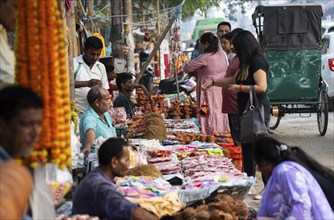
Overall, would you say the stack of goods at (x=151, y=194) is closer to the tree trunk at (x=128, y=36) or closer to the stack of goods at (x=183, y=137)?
the stack of goods at (x=183, y=137)

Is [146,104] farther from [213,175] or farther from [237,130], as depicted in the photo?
[213,175]

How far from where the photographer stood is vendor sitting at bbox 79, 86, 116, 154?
758 cm

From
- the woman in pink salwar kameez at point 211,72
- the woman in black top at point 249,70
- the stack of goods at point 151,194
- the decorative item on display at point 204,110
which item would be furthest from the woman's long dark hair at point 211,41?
the stack of goods at point 151,194

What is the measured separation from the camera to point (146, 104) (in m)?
13.1

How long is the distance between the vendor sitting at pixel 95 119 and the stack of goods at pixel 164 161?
522 mm

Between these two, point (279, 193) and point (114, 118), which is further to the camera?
point (114, 118)

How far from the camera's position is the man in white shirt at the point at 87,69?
29.7ft

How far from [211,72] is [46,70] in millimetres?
7005

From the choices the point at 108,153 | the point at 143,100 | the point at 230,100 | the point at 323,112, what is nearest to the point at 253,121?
the point at 230,100

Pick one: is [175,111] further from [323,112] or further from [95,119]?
[95,119]

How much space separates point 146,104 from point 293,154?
313 inches

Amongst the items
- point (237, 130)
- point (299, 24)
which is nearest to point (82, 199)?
point (237, 130)

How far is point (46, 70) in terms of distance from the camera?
427cm

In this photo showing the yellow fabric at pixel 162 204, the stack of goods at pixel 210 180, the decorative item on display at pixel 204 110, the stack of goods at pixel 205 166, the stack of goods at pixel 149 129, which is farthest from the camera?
the decorative item on display at pixel 204 110
